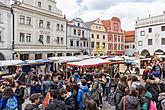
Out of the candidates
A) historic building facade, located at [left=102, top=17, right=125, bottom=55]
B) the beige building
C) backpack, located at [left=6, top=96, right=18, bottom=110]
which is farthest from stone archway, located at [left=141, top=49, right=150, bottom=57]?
backpack, located at [left=6, top=96, right=18, bottom=110]

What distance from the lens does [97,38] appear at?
46.7 meters

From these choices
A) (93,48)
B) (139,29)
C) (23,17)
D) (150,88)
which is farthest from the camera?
(93,48)

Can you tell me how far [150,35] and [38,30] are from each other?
2202 centimetres

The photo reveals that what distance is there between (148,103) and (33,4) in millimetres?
28358

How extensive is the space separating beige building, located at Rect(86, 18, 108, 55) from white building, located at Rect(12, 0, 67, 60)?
30.9 feet

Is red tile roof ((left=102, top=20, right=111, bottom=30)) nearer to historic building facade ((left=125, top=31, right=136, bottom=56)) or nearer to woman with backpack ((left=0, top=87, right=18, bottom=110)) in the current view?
historic building facade ((left=125, top=31, right=136, bottom=56))

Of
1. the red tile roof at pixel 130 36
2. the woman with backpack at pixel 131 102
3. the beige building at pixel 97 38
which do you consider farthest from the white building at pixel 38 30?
the red tile roof at pixel 130 36

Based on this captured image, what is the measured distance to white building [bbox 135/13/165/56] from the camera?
38.3 m

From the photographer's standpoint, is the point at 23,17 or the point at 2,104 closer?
the point at 2,104

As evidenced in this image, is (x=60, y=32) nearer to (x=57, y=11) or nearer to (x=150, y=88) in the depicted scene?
(x=57, y=11)

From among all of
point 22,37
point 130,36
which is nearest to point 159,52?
point 130,36

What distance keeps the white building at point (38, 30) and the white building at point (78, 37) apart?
6.07ft

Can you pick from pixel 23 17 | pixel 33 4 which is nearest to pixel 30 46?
pixel 23 17

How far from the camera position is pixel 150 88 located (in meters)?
6.65
